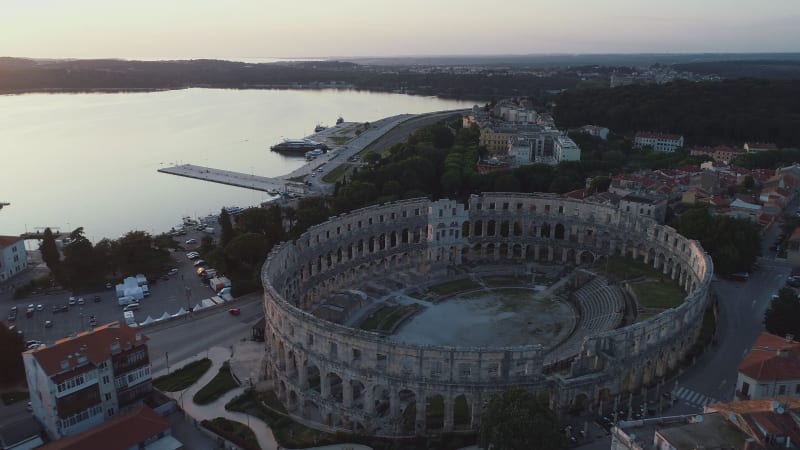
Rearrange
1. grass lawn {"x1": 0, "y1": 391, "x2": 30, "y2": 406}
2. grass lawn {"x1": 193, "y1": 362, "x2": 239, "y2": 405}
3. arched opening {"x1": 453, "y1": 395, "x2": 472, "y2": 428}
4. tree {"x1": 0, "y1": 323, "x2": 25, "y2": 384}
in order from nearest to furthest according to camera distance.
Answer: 1. arched opening {"x1": 453, "y1": 395, "x2": 472, "y2": 428}
2. grass lawn {"x1": 0, "y1": 391, "x2": 30, "y2": 406}
3. grass lawn {"x1": 193, "y1": 362, "x2": 239, "y2": 405}
4. tree {"x1": 0, "y1": 323, "x2": 25, "y2": 384}

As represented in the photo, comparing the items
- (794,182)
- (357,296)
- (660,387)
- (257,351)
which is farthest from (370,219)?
(794,182)

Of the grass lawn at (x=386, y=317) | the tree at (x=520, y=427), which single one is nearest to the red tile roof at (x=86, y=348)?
the grass lawn at (x=386, y=317)

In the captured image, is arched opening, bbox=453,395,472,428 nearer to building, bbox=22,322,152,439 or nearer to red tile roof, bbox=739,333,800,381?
red tile roof, bbox=739,333,800,381

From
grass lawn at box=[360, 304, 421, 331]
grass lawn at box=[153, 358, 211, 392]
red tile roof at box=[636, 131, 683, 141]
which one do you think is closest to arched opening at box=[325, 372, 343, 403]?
grass lawn at box=[360, 304, 421, 331]

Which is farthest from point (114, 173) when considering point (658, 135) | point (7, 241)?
point (658, 135)

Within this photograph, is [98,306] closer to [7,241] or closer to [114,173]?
[7,241]

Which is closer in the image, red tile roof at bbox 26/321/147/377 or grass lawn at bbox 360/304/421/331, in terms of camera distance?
red tile roof at bbox 26/321/147/377

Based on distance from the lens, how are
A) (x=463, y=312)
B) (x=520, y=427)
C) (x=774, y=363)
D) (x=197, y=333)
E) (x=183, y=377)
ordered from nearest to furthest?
1. (x=520, y=427)
2. (x=774, y=363)
3. (x=183, y=377)
4. (x=197, y=333)
5. (x=463, y=312)
